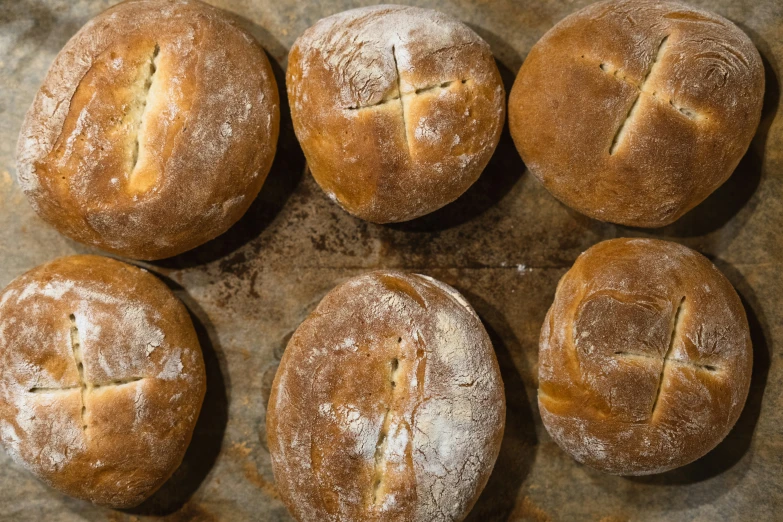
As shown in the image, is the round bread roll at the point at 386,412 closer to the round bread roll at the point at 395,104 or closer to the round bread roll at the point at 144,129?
the round bread roll at the point at 395,104

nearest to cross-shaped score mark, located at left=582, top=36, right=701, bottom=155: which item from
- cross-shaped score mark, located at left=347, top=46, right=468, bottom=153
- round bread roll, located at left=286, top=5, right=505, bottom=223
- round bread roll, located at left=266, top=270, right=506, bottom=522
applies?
round bread roll, located at left=286, top=5, right=505, bottom=223

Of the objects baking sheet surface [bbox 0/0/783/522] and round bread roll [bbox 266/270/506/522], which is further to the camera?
baking sheet surface [bbox 0/0/783/522]

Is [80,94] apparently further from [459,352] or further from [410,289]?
[459,352]

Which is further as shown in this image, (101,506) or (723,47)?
(101,506)

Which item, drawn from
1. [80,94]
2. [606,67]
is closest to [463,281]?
[606,67]

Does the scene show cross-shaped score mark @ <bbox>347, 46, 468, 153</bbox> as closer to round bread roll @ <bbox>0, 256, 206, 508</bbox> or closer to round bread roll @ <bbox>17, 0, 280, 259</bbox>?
round bread roll @ <bbox>17, 0, 280, 259</bbox>
